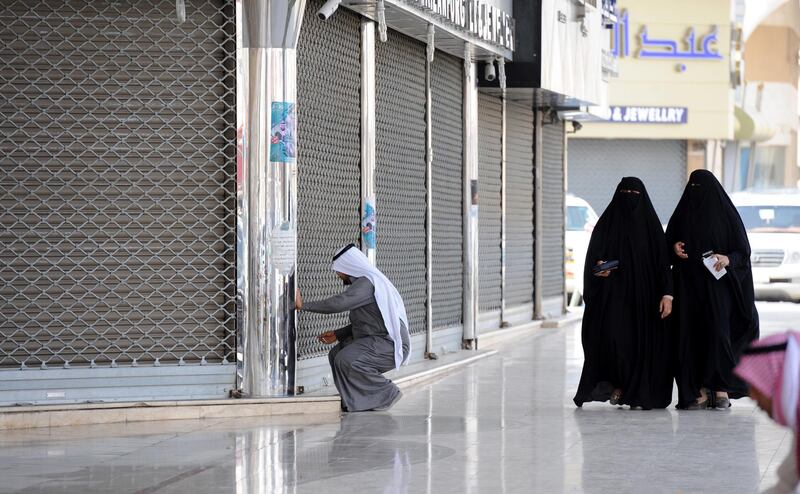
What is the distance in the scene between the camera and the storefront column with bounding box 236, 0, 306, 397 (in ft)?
29.1

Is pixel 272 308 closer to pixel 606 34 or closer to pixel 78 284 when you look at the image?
pixel 78 284

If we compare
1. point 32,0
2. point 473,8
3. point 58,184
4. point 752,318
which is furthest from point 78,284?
point 473,8

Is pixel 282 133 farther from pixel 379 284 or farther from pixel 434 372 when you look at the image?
pixel 434 372

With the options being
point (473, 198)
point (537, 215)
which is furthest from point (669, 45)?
point (473, 198)

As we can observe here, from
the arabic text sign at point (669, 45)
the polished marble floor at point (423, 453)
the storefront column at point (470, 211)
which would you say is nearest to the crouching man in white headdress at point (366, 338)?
the polished marble floor at point (423, 453)

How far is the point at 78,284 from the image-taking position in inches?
343

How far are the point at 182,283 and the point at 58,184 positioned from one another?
98cm

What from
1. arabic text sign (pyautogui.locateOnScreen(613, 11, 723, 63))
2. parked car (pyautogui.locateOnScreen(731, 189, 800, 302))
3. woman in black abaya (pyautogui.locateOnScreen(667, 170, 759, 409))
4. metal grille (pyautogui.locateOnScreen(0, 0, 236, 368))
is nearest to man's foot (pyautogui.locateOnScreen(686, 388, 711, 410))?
woman in black abaya (pyautogui.locateOnScreen(667, 170, 759, 409))

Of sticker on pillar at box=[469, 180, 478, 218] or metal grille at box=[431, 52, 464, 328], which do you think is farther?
sticker on pillar at box=[469, 180, 478, 218]

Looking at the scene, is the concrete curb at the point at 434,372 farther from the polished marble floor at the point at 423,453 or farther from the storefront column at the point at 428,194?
the polished marble floor at the point at 423,453

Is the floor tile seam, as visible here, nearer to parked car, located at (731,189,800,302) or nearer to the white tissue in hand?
the white tissue in hand

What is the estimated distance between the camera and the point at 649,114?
104ft

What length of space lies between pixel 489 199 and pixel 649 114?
55.1 ft

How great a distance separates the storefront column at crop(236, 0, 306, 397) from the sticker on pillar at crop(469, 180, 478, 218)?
5638 millimetres
